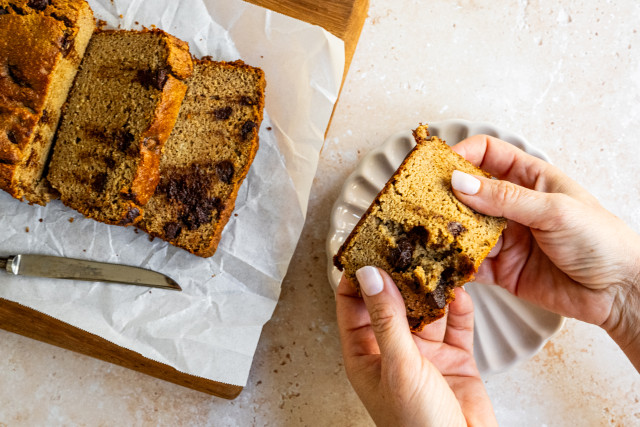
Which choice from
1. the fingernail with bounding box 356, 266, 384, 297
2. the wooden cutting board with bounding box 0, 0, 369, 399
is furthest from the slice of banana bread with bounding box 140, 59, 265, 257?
the fingernail with bounding box 356, 266, 384, 297

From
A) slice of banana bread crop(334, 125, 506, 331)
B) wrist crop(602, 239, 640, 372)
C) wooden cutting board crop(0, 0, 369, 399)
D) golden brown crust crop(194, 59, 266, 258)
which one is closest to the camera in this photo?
slice of banana bread crop(334, 125, 506, 331)

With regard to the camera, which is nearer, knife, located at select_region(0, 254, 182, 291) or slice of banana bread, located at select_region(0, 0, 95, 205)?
slice of banana bread, located at select_region(0, 0, 95, 205)

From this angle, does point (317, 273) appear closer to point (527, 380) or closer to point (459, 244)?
point (459, 244)

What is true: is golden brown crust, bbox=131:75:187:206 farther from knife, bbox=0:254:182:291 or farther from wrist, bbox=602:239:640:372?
wrist, bbox=602:239:640:372

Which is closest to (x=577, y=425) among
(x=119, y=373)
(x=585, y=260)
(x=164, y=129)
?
(x=585, y=260)

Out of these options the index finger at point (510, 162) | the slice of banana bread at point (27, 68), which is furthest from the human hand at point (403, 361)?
the slice of banana bread at point (27, 68)

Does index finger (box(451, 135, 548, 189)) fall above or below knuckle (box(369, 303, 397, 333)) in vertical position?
above
